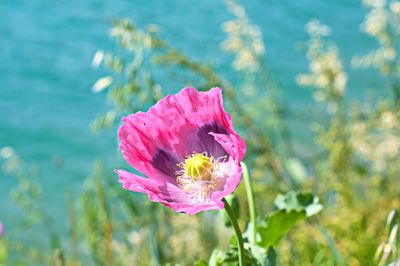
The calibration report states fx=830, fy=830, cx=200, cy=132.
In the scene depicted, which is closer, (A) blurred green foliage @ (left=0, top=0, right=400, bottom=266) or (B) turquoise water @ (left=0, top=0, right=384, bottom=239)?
(A) blurred green foliage @ (left=0, top=0, right=400, bottom=266)

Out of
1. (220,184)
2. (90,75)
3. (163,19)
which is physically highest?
(163,19)

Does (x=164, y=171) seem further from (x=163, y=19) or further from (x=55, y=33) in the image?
(x=55, y=33)

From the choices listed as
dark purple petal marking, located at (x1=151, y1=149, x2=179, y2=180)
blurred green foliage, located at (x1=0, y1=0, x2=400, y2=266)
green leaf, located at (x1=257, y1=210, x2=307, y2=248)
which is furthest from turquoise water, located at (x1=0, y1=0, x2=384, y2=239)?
dark purple petal marking, located at (x1=151, y1=149, x2=179, y2=180)

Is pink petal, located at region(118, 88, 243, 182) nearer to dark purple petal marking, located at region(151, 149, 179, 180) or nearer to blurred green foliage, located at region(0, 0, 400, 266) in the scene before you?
dark purple petal marking, located at region(151, 149, 179, 180)

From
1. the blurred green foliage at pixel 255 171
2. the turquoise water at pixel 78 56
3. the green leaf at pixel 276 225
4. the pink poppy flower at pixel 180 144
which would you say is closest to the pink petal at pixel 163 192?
the pink poppy flower at pixel 180 144

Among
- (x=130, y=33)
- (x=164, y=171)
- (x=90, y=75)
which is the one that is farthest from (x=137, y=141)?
(x=90, y=75)

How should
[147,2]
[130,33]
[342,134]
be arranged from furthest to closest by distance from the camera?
[147,2]
[342,134]
[130,33]

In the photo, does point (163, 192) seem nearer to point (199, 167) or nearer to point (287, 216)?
point (199, 167)

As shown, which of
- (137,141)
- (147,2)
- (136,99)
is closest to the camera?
(137,141)
